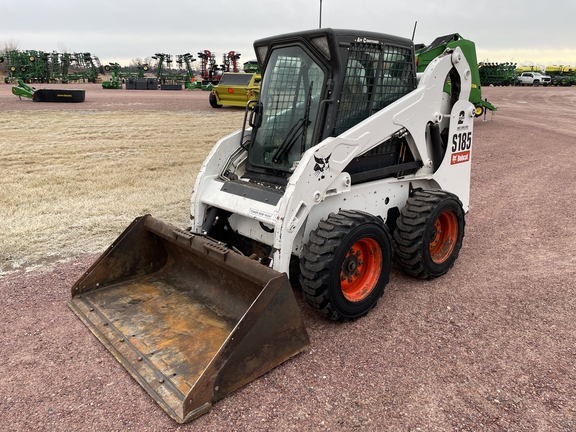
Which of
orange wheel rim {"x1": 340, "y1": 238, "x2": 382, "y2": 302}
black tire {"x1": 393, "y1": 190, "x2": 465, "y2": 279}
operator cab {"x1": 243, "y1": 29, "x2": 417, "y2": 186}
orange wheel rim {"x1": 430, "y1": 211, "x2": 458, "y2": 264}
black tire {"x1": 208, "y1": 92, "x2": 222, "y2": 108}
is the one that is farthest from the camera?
black tire {"x1": 208, "y1": 92, "x2": 222, "y2": 108}

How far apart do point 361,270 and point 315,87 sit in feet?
5.19

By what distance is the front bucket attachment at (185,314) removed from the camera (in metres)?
2.79

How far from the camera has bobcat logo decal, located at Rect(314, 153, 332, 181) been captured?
11.4ft

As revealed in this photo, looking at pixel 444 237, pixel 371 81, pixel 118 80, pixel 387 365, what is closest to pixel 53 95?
pixel 118 80

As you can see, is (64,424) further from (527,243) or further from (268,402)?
(527,243)

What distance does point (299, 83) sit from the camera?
13.1 ft

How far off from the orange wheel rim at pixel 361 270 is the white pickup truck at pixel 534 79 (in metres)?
49.0

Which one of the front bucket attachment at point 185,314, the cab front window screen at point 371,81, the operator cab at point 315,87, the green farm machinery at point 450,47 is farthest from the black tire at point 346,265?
the green farm machinery at point 450,47

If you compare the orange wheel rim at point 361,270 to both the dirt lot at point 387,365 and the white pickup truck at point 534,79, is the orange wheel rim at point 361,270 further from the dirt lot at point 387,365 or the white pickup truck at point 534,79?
the white pickup truck at point 534,79

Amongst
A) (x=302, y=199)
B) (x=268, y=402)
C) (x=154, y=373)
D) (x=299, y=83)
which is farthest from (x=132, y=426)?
(x=299, y=83)

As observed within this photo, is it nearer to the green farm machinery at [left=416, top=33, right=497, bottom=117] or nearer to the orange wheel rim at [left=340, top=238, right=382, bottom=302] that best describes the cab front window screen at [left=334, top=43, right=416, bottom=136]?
the green farm machinery at [left=416, top=33, right=497, bottom=117]

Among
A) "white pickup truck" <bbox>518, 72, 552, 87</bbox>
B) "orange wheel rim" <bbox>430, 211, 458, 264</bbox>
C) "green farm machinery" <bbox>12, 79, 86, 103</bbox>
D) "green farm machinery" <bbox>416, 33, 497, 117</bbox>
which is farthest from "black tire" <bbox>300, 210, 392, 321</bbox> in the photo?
"white pickup truck" <bbox>518, 72, 552, 87</bbox>

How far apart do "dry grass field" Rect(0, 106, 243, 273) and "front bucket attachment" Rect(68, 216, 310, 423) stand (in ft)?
4.35

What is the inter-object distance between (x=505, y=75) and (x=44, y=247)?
44.7 meters
